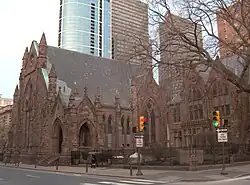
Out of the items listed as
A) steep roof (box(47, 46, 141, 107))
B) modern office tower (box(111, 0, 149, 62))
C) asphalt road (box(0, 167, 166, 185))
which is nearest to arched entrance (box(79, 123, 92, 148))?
steep roof (box(47, 46, 141, 107))

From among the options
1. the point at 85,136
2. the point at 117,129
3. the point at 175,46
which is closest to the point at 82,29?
the point at 117,129

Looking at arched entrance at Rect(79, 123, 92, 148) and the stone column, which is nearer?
arched entrance at Rect(79, 123, 92, 148)

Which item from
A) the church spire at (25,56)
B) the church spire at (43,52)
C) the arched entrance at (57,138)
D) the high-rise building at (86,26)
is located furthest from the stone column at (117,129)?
the high-rise building at (86,26)

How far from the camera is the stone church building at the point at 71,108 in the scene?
137 ft

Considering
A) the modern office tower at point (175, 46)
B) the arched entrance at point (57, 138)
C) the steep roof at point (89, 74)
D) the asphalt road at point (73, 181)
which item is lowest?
the asphalt road at point (73, 181)

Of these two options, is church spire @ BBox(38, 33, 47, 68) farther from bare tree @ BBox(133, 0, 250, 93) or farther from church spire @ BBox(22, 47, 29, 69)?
bare tree @ BBox(133, 0, 250, 93)

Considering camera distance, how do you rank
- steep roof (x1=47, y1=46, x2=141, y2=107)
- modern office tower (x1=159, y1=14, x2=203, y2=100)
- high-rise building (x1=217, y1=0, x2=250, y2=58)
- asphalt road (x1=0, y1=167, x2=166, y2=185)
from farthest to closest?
steep roof (x1=47, y1=46, x2=141, y2=107) < modern office tower (x1=159, y1=14, x2=203, y2=100) < high-rise building (x1=217, y1=0, x2=250, y2=58) < asphalt road (x1=0, y1=167, x2=166, y2=185)

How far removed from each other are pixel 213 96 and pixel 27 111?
31.4m

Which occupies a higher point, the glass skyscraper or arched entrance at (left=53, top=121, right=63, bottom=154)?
the glass skyscraper

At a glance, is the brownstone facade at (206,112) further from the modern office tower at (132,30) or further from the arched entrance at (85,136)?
the modern office tower at (132,30)

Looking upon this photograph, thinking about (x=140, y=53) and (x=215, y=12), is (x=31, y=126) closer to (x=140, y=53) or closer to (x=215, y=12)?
(x=140, y=53)

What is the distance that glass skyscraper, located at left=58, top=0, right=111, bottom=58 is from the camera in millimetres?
102250

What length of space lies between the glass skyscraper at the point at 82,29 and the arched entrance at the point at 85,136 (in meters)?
60.1

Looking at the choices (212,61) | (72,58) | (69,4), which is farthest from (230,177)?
(69,4)
